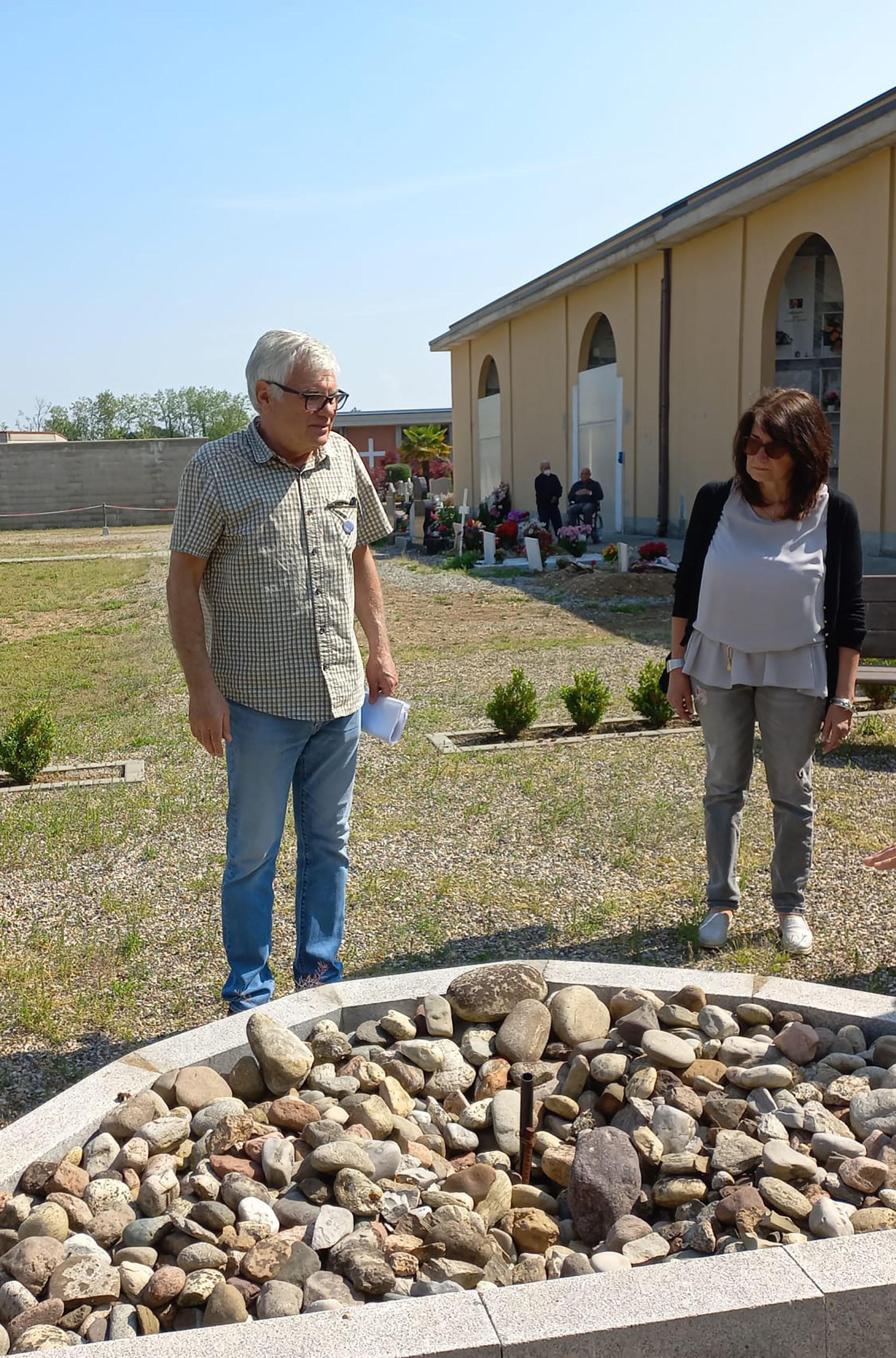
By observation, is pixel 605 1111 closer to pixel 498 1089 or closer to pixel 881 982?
pixel 498 1089

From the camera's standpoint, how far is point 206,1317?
7.06ft

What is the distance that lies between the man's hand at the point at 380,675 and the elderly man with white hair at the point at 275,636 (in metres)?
0.09

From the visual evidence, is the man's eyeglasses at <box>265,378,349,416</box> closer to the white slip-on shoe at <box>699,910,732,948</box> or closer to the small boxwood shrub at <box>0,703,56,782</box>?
the white slip-on shoe at <box>699,910,732,948</box>

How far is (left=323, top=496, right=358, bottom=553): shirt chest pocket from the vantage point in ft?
11.4

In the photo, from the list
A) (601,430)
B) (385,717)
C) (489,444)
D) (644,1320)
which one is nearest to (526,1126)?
(644,1320)

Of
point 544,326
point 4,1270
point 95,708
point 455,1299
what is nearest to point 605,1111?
point 455,1299

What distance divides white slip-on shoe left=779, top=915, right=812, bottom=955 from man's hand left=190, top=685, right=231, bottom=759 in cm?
205

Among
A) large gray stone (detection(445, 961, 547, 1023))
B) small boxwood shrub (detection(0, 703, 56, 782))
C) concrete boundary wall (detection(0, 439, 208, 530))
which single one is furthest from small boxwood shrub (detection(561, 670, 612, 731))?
concrete boundary wall (detection(0, 439, 208, 530))

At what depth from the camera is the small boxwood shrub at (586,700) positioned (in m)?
7.39

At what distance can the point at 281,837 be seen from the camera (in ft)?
11.7

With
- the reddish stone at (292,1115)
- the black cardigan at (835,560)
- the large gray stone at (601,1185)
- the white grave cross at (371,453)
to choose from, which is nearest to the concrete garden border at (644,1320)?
the large gray stone at (601,1185)

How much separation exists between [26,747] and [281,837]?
3.57 meters

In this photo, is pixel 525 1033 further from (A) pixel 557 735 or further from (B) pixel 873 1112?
(A) pixel 557 735

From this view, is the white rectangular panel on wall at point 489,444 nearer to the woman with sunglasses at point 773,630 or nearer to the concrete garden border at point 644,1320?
the woman with sunglasses at point 773,630
